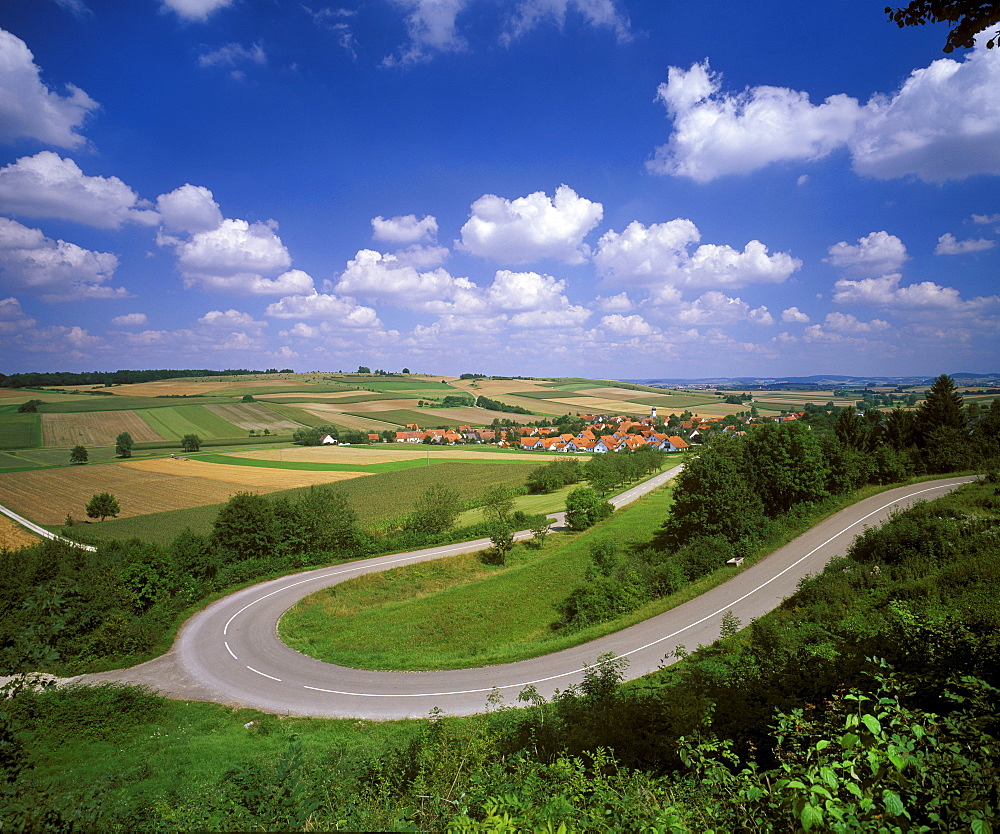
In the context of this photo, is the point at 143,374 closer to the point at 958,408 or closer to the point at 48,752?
the point at 48,752

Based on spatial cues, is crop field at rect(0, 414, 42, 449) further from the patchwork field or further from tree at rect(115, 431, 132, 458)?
Result: the patchwork field

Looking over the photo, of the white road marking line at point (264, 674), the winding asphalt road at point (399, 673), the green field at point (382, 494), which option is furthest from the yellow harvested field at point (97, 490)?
the white road marking line at point (264, 674)

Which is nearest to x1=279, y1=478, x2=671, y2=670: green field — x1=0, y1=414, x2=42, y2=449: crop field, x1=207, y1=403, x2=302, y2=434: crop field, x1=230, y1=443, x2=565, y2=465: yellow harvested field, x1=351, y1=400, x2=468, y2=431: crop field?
x1=230, y1=443, x2=565, y2=465: yellow harvested field

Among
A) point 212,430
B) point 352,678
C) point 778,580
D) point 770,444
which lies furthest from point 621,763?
point 212,430

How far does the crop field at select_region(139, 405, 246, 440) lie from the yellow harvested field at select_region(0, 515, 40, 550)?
163 ft

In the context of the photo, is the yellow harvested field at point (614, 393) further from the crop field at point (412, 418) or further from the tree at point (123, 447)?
the tree at point (123, 447)

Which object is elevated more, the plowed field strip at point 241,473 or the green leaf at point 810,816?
the green leaf at point 810,816

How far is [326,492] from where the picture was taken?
36469 millimetres

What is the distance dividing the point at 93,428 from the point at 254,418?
29.3 m

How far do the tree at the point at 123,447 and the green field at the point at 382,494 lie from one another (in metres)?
25.7

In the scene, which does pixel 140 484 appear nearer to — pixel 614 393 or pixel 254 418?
pixel 254 418

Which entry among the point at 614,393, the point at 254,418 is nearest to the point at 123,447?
the point at 254,418

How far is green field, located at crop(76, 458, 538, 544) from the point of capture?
135 feet

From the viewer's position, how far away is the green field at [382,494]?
41219 mm
